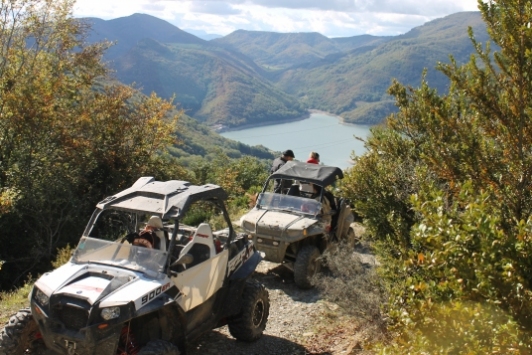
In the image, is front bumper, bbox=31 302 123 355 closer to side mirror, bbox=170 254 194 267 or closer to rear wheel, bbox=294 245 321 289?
side mirror, bbox=170 254 194 267

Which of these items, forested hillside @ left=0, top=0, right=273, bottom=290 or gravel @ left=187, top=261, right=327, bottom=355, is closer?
gravel @ left=187, top=261, right=327, bottom=355

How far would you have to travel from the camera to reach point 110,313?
5293 millimetres

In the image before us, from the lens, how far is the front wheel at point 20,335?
18.7 feet

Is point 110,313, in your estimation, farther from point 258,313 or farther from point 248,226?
point 248,226

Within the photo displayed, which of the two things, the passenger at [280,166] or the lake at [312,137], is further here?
the lake at [312,137]

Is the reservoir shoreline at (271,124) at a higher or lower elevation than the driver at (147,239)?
lower

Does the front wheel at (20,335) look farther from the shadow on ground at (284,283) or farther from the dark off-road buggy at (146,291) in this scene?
the shadow on ground at (284,283)

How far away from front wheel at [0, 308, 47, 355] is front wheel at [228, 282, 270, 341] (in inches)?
94.7

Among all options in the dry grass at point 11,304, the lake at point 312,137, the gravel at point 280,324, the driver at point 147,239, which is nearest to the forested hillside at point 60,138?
the dry grass at point 11,304

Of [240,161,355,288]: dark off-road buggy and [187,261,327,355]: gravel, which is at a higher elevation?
[240,161,355,288]: dark off-road buggy

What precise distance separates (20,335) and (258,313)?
3.03 metres

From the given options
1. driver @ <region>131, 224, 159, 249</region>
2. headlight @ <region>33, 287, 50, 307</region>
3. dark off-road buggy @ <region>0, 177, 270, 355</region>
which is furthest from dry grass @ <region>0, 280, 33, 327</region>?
driver @ <region>131, 224, 159, 249</region>

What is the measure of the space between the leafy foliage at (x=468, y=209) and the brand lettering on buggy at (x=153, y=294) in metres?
2.34

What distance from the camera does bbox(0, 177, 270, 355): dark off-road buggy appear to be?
17.5ft
